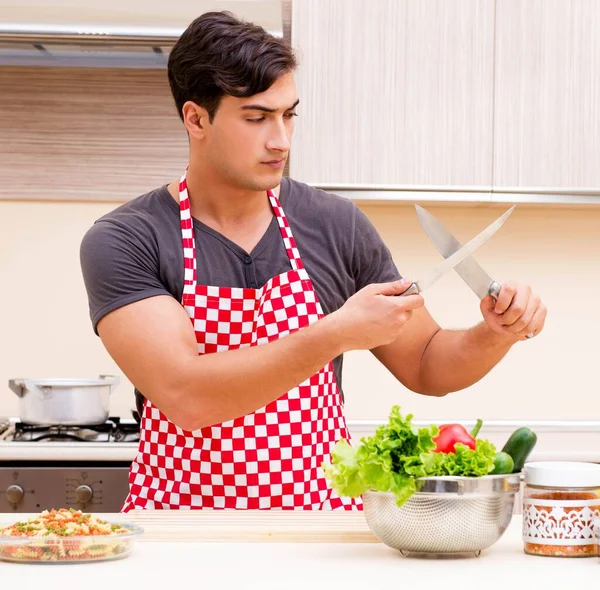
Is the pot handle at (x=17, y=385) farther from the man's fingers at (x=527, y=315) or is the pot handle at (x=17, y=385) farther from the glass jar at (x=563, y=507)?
the glass jar at (x=563, y=507)

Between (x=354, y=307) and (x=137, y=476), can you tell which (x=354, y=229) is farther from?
(x=137, y=476)

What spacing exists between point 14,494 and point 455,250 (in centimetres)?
134

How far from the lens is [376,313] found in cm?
147

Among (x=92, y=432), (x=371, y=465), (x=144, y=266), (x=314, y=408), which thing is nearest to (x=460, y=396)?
(x=92, y=432)

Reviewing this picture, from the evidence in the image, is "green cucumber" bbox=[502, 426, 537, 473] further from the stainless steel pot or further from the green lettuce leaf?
the stainless steel pot

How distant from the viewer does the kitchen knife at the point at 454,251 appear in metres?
1.44

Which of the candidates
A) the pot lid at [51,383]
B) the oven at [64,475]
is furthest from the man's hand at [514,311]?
the pot lid at [51,383]

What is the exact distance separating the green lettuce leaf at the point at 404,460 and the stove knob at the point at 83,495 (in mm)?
1278

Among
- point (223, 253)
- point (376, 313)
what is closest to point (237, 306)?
point (223, 253)

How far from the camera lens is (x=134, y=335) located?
63.7 inches

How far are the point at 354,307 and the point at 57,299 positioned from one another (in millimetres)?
1660

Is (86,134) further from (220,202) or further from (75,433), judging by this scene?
(220,202)

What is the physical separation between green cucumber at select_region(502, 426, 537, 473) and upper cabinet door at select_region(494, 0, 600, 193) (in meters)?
1.51

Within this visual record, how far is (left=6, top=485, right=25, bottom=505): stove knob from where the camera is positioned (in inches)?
91.2
